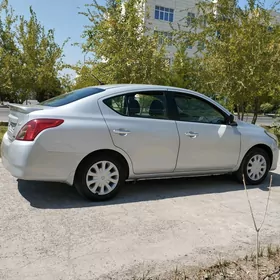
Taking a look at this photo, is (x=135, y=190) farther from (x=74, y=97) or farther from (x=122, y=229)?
(x=74, y=97)

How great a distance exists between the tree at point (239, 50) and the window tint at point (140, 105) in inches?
260

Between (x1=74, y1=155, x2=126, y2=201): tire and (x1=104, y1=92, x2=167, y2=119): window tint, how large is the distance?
28.0 inches

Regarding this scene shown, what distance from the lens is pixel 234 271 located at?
8.79 ft

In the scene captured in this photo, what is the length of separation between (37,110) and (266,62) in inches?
351

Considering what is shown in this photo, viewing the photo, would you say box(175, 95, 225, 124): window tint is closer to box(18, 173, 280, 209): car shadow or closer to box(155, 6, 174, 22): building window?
box(18, 173, 280, 209): car shadow

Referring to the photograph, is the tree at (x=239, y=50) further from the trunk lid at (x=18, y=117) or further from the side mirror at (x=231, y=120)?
the trunk lid at (x=18, y=117)

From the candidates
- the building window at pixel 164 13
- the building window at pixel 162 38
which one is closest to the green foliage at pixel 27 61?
the building window at pixel 162 38

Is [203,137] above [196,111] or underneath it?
A: underneath

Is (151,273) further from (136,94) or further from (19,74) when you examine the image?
(19,74)

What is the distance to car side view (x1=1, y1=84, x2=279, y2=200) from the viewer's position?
3.86 m

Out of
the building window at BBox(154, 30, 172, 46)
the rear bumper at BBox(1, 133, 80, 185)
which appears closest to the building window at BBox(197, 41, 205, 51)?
the building window at BBox(154, 30, 172, 46)

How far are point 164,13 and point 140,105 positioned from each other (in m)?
43.8

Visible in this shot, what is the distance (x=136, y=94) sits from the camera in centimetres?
451

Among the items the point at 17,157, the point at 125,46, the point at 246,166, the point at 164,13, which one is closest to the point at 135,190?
the point at 17,157
